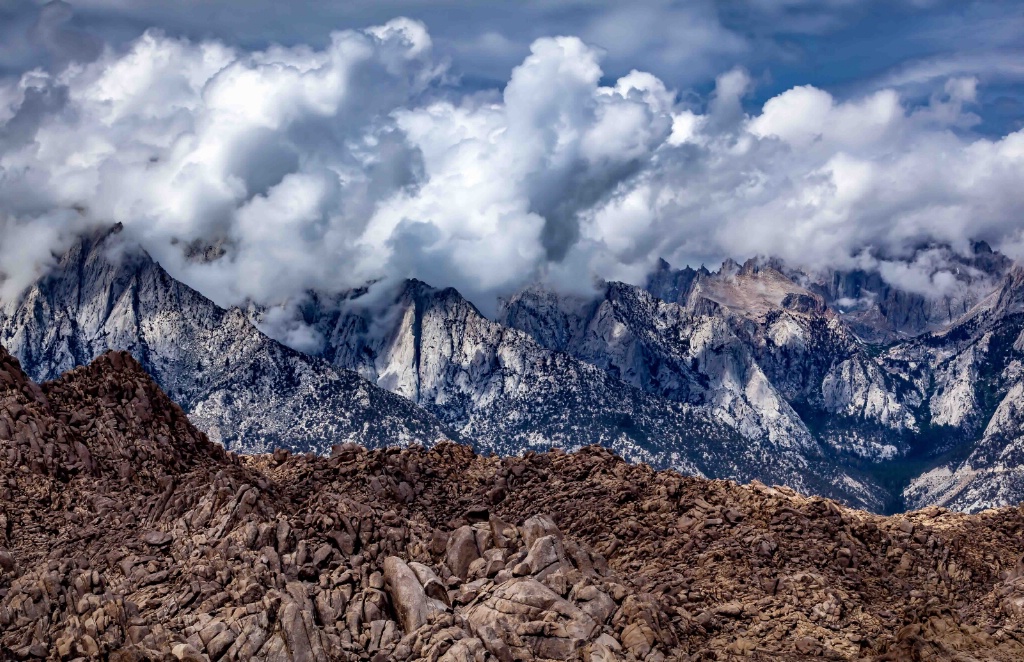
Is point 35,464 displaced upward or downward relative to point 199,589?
upward

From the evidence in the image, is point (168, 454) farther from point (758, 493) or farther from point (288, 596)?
point (758, 493)

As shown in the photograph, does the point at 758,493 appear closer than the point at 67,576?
No

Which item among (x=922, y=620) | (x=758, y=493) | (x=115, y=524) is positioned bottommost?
(x=922, y=620)

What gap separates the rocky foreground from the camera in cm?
6134

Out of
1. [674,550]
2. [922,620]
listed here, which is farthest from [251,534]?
[922,620]

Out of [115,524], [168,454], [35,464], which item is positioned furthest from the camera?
[168,454]

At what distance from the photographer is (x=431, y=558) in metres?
70.1

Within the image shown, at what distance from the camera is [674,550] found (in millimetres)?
81625

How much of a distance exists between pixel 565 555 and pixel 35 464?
39380 millimetres

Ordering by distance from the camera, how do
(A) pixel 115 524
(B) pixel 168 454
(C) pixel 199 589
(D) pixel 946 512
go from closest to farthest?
(C) pixel 199 589 < (A) pixel 115 524 < (B) pixel 168 454 < (D) pixel 946 512

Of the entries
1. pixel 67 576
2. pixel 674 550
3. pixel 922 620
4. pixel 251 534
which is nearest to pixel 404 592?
pixel 251 534

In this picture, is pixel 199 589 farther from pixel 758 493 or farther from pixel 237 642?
pixel 758 493

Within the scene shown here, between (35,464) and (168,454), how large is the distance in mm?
11333

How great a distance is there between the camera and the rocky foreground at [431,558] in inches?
2415
